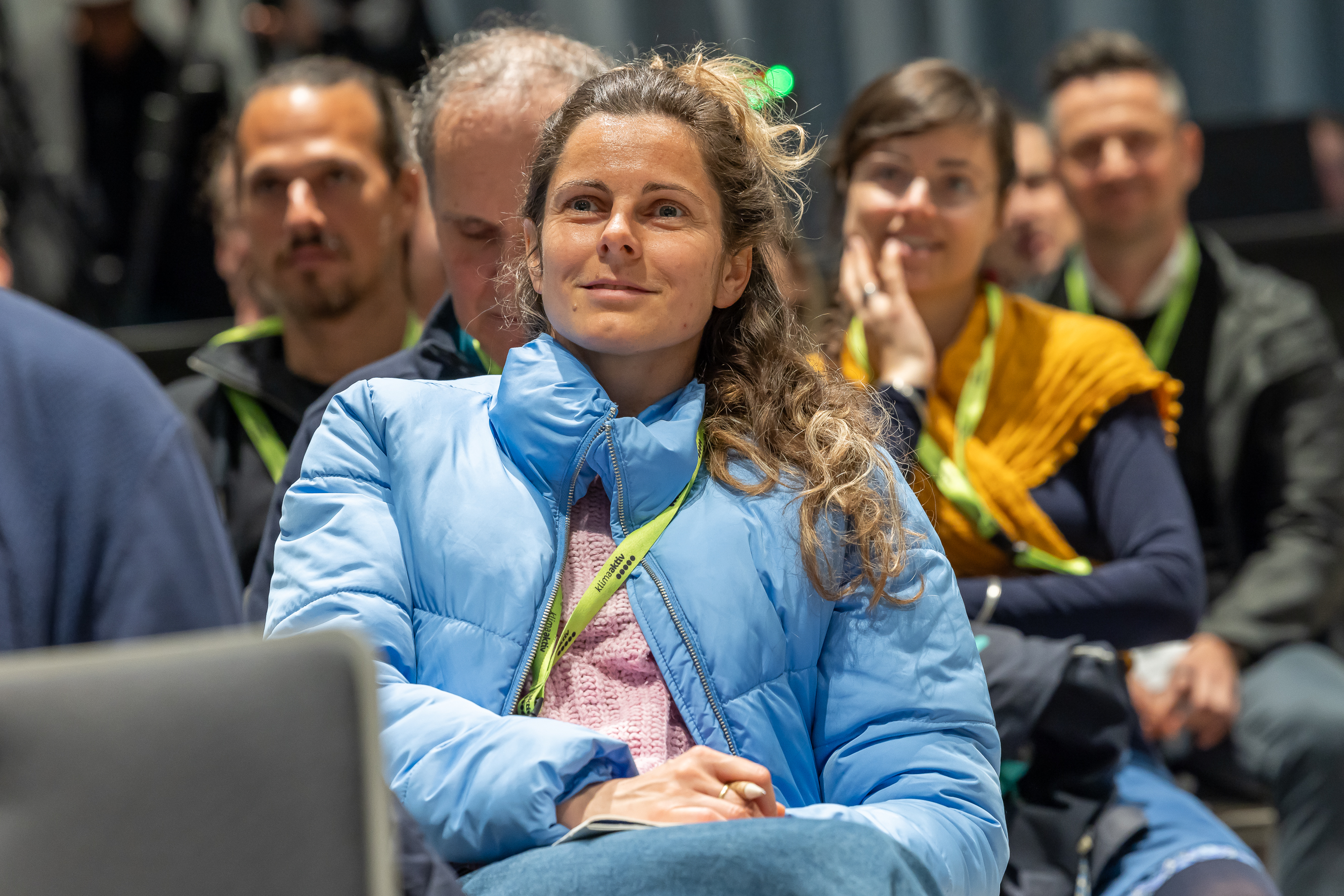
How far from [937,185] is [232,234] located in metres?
1.70

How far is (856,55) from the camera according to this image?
492 cm

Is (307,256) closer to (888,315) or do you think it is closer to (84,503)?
(888,315)

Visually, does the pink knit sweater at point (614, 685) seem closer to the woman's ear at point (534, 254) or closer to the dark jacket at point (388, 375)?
the woman's ear at point (534, 254)

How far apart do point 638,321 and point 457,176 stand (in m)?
0.59

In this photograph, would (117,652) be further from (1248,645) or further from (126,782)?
(1248,645)

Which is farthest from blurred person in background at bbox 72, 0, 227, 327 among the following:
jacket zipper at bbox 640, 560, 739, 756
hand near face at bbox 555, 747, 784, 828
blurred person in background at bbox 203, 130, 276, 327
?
hand near face at bbox 555, 747, 784, 828

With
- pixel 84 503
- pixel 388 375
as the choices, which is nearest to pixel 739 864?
pixel 84 503

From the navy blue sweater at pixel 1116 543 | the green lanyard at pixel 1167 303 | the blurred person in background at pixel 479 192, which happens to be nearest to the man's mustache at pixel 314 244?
the blurred person in background at pixel 479 192

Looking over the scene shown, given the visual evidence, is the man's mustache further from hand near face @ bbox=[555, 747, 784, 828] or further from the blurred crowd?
hand near face @ bbox=[555, 747, 784, 828]

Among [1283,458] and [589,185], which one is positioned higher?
[589,185]

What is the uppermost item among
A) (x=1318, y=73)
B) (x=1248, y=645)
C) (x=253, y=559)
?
(x=1318, y=73)

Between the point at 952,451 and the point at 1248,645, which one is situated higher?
the point at 952,451

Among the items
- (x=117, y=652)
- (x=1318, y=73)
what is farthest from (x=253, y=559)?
(x=1318, y=73)

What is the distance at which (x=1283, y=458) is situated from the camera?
269 cm
